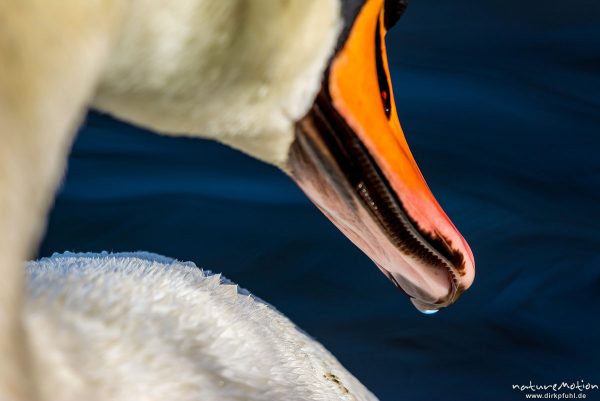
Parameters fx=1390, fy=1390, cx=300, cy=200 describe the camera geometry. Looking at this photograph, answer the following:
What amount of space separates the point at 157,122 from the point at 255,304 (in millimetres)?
734

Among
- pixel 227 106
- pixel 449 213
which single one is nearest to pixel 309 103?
pixel 227 106

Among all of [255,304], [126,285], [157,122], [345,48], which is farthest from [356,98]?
[255,304]

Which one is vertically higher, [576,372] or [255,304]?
[255,304]

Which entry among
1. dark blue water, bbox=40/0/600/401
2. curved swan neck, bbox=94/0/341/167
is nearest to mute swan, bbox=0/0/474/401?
curved swan neck, bbox=94/0/341/167

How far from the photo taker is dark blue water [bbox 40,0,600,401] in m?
3.15

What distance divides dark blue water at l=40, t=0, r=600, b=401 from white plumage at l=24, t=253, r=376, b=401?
35.4 inches

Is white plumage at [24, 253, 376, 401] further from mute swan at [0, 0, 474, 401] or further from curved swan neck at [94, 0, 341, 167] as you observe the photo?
curved swan neck at [94, 0, 341, 167]

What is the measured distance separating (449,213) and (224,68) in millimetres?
2035

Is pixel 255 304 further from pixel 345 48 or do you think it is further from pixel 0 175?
pixel 0 175

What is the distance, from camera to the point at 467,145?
3.74 meters

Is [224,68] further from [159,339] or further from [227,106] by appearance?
[159,339]

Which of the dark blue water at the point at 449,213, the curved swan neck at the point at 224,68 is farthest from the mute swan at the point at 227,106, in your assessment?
the dark blue water at the point at 449,213

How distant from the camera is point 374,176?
1732 millimetres

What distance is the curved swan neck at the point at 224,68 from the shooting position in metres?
1.37
